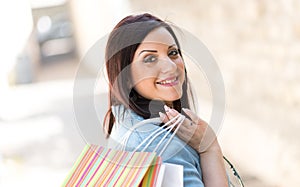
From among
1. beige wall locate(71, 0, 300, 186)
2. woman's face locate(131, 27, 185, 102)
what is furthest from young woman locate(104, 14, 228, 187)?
beige wall locate(71, 0, 300, 186)

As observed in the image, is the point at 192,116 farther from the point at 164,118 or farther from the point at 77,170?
the point at 77,170

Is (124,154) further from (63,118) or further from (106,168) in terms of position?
(63,118)

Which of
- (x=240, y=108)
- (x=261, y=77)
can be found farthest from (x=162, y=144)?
(x=240, y=108)

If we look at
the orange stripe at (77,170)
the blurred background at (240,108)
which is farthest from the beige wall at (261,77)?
the orange stripe at (77,170)

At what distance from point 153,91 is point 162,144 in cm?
7

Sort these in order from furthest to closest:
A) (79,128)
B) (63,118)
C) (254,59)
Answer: (63,118)
(254,59)
(79,128)

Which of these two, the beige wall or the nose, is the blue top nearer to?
the nose

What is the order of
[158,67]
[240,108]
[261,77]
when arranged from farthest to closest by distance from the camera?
[240,108] < [261,77] < [158,67]

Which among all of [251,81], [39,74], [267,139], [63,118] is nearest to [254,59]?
[251,81]

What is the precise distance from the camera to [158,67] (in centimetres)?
71

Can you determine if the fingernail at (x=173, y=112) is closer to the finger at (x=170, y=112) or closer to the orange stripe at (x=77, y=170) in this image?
the finger at (x=170, y=112)

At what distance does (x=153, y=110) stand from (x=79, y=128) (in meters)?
0.10

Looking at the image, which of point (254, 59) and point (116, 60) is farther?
point (254, 59)

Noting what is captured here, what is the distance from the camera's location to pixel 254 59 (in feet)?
9.59
